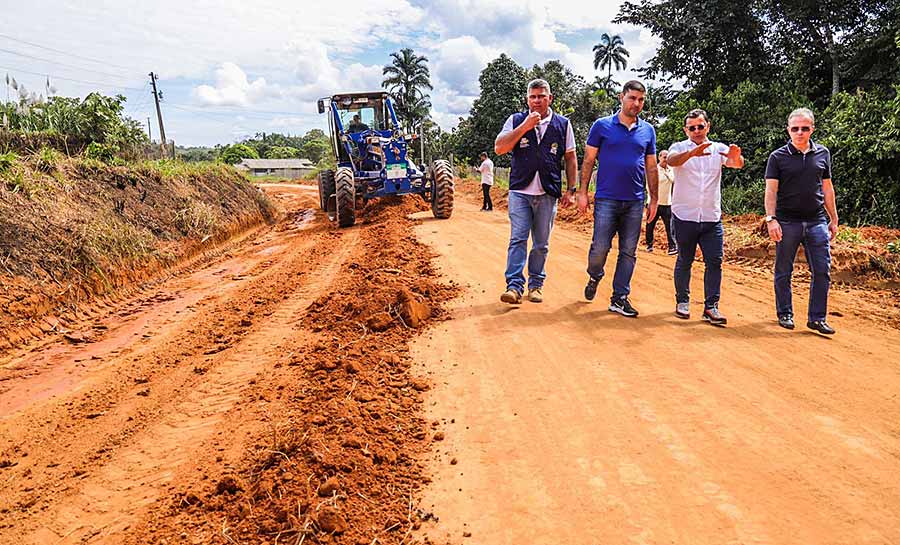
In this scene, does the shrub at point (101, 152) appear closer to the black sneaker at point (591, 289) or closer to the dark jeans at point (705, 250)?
the black sneaker at point (591, 289)

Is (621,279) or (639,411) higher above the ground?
(621,279)

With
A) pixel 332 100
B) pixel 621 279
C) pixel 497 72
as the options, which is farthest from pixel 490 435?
pixel 497 72

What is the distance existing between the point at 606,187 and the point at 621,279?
0.83 m

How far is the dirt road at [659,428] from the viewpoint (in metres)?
2.33

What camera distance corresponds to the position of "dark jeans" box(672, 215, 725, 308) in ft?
15.7

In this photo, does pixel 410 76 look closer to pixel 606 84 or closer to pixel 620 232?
pixel 606 84

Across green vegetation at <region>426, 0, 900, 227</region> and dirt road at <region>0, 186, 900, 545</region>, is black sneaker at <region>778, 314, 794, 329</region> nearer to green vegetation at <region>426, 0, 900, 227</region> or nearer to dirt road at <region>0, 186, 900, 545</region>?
dirt road at <region>0, 186, 900, 545</region>

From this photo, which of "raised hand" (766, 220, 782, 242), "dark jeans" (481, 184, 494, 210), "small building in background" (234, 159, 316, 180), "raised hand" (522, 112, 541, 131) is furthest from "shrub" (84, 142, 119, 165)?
"small building in background" (234, 159, 316, 180)

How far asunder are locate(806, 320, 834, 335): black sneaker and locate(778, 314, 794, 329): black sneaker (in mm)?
142

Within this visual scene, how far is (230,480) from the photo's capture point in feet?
8.73

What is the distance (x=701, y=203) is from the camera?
4.74 m

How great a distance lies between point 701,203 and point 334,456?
12.0 ft

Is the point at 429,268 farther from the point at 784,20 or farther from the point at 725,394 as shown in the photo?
the point at 784,20

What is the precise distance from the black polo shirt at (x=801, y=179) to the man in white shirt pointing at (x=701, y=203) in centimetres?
37
